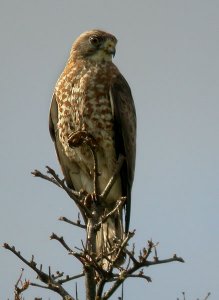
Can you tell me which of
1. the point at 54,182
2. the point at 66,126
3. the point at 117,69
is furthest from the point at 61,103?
the point at 54,182

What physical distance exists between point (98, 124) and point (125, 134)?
0.36 metres

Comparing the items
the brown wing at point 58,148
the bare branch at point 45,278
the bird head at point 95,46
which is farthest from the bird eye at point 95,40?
the bare branch at point 45,278

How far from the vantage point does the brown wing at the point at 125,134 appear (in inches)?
353

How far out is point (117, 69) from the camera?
31.9 feet

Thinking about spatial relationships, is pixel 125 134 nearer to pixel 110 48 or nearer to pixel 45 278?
pixel 110 48

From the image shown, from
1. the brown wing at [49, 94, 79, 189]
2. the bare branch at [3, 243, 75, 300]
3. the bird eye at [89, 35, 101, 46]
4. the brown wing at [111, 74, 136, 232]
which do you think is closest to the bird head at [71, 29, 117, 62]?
the bird eye at [89, 35, 101, 46]

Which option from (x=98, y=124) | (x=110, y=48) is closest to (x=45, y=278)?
(x=98, y=124)

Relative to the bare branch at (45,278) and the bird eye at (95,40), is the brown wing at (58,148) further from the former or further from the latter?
the bare branch at (45,278)

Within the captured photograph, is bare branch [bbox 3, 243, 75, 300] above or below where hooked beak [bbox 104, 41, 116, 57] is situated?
below

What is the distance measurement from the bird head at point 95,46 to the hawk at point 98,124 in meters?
0.24

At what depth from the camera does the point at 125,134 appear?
902cm

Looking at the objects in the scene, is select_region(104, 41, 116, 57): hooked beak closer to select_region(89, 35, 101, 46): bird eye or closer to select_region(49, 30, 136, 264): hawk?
select_region(89, 35, 101, 46): bird eye

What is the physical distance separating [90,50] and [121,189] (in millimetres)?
1942

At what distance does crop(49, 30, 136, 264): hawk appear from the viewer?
349 inches
